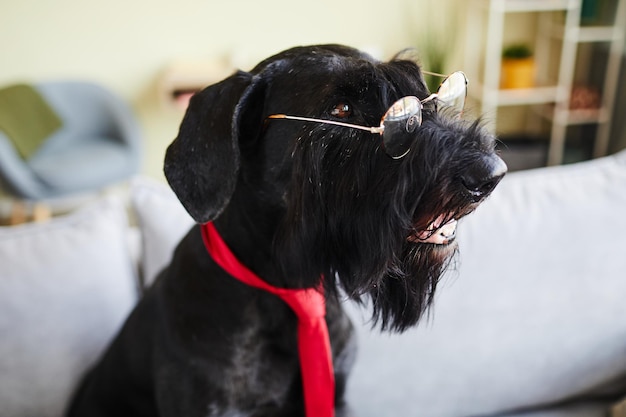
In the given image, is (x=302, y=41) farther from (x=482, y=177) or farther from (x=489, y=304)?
(x=482, y=177)

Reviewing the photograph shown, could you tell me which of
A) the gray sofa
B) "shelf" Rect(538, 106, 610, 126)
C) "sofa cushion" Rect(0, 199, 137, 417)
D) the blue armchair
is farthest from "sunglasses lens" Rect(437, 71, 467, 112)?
"shelf" Rect(538, 106, 610, 126)

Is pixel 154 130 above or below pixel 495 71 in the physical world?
below

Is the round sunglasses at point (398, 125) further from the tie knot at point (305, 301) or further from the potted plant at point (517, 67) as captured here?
the potted plant at point (517, 67)

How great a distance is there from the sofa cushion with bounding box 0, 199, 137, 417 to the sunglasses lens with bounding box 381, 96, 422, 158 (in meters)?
0.89

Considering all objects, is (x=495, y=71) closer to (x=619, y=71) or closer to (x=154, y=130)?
(x=619, y=71)

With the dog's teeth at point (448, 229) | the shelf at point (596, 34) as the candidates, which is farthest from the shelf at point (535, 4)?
the dog's teeth at point (448, 229)

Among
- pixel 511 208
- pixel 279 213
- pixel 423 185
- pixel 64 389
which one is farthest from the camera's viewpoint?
pixel 511 208

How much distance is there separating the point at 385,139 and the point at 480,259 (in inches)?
28.4

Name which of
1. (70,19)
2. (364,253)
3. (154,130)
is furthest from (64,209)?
(364,253)

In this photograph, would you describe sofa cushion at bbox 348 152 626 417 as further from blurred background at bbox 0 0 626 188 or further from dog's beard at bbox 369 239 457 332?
blurred background at bbox 0 0 626 188

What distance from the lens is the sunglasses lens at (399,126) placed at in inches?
33.3

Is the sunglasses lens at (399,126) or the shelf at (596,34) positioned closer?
the sunglasses lens at (399,126)

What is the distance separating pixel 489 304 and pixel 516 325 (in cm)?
9

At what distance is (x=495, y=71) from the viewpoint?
401 centimetres
